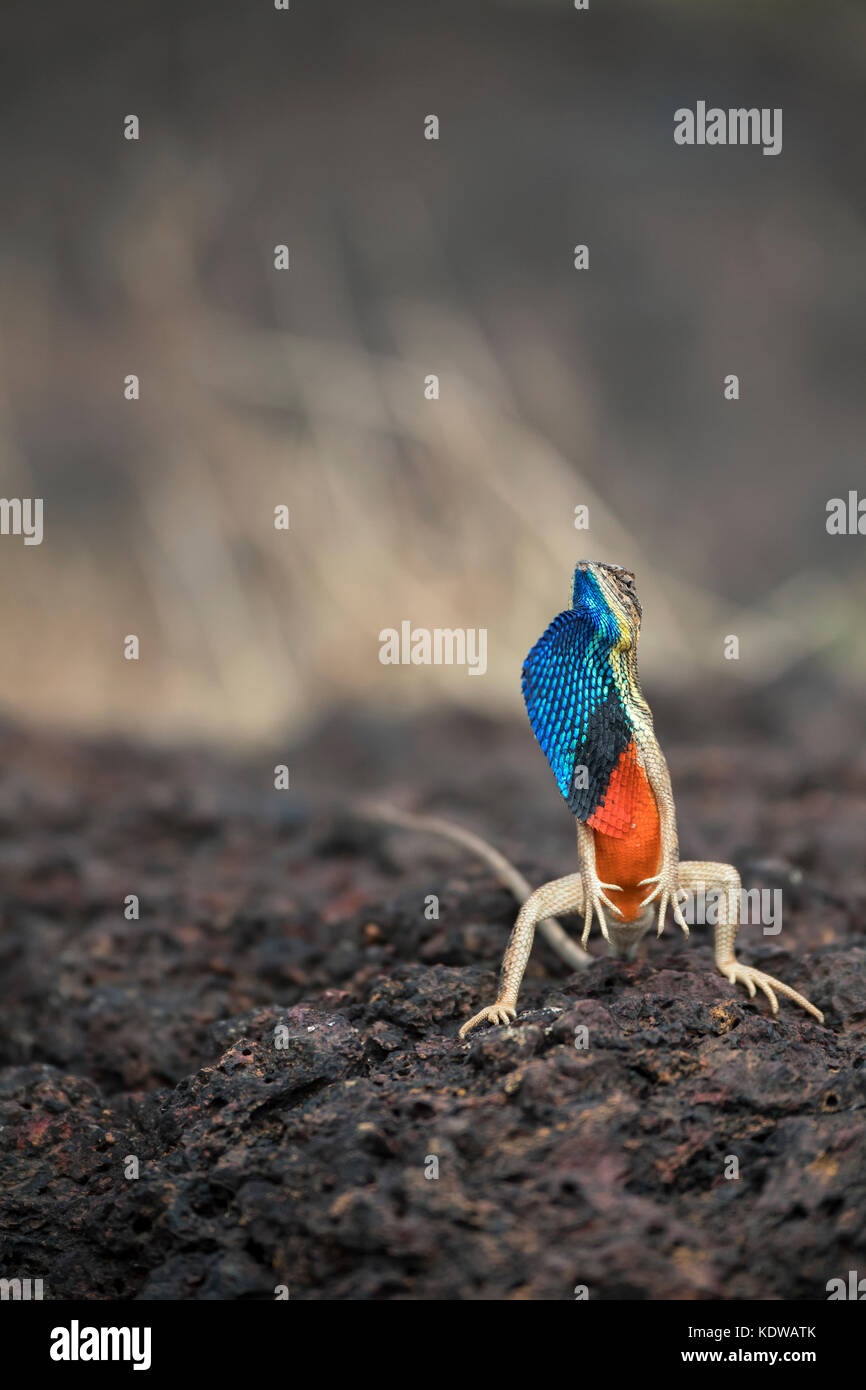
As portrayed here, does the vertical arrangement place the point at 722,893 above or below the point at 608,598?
below

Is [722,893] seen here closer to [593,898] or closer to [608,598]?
[593,898]

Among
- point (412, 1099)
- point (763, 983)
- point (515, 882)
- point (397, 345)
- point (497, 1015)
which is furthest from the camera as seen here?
point (397, 345)

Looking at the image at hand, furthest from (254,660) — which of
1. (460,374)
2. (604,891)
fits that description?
(604,891)

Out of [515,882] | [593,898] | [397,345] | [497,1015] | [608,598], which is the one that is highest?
[397,345]

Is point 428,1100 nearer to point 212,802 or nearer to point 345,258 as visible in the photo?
point 212,802

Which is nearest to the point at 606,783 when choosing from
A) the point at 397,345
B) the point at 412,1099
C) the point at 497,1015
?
the point at 497,1015

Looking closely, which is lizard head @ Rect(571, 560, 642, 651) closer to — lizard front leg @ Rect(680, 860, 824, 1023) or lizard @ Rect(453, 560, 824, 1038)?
lizard @ Rect(453, 560, 824, 1038)

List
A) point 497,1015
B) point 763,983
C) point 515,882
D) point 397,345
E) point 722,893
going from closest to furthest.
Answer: point 497,1015 < point 763,983 < point 722,893 < point 515,882 < point 397,345
